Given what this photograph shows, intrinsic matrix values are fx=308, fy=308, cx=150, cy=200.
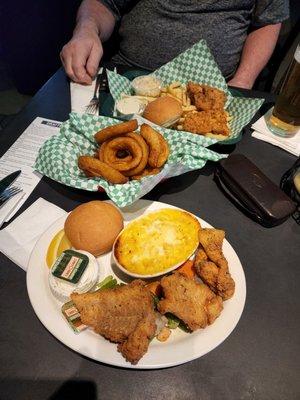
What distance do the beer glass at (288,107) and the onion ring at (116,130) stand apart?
610 mm

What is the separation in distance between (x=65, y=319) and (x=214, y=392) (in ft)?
1.22

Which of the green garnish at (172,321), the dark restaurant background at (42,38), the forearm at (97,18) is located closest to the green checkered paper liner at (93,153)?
the green garnish at (172,321)

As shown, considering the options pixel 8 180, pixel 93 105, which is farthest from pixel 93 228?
pixel 93 105

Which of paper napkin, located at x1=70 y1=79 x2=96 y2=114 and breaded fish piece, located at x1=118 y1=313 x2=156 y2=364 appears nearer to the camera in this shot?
breaded fish piece, located at x1=118 y1=313 x2=156 y2=364

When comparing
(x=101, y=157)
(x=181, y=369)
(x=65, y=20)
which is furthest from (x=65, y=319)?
(x=65, y=20)

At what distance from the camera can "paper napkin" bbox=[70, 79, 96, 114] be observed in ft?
4.26

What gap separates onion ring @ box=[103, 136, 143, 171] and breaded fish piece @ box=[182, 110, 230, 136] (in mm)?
279

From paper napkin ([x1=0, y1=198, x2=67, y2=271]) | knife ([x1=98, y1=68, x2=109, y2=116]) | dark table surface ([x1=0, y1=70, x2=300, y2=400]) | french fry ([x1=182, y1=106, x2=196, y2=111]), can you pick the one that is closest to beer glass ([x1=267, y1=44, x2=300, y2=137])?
french fry ([x1=182, y1=106, x2=196, y2=111])

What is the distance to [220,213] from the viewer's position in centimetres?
102

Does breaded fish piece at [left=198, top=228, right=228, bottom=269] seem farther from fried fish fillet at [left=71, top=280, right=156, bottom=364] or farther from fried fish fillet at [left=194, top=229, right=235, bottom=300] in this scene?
fried fish fillet at [left=71, top=280, right=156, bottom=364]

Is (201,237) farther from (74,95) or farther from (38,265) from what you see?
(74,95)

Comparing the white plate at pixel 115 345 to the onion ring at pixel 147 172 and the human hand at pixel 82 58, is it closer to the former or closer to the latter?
the onion ring at pixel 147 172

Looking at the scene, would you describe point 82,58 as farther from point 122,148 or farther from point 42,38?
point 42,38

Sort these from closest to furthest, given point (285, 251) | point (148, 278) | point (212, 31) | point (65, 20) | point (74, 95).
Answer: point (148, 278) < point (285, 251) < point (74, 95) < point (212, 31) < point (65, 20)
